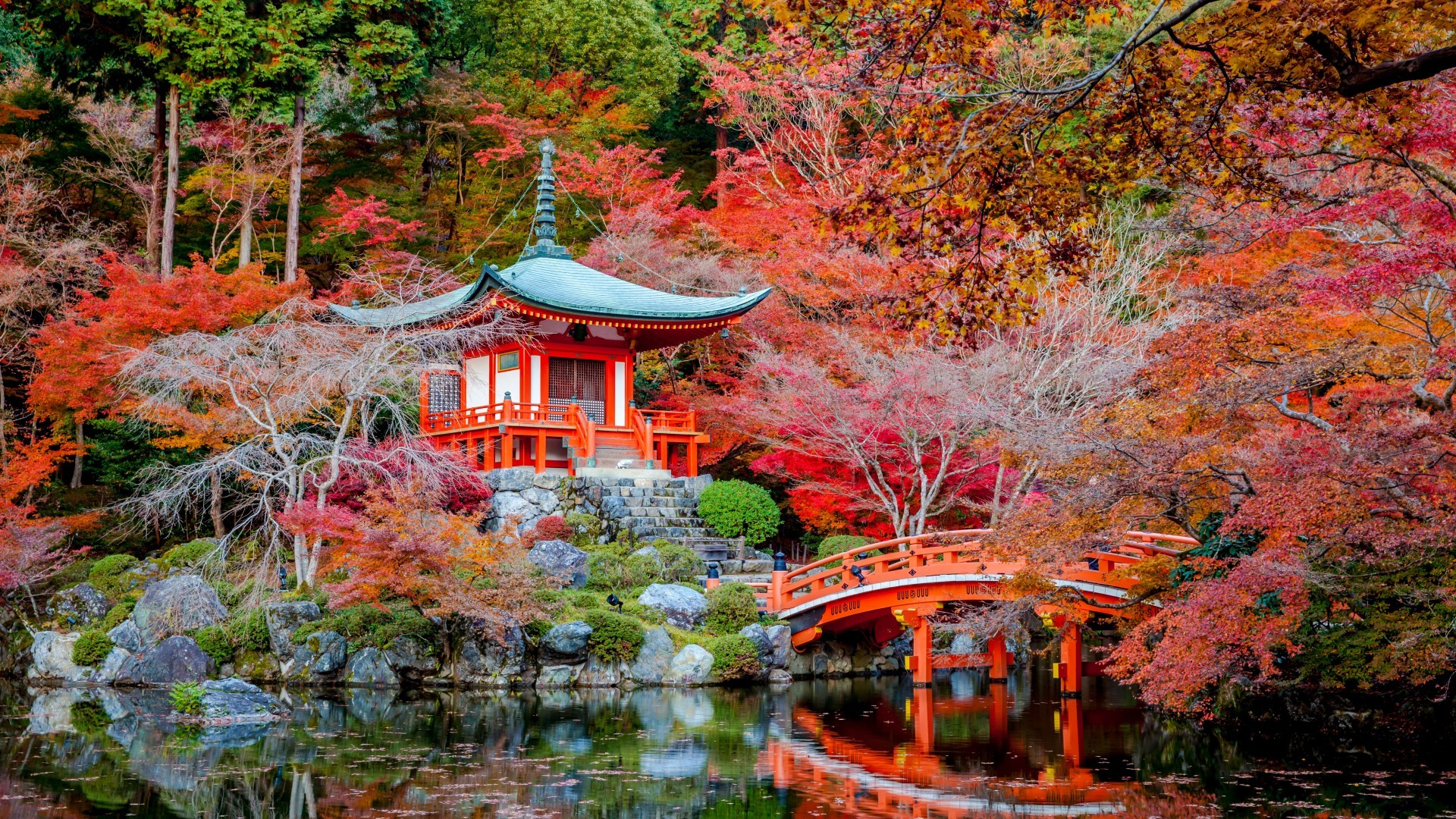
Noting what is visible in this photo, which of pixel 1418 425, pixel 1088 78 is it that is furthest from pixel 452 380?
pixel 1088 78

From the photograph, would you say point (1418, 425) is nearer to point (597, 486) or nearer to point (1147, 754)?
point (1147, 754)

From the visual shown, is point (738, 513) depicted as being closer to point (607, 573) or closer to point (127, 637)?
point (607, 573)

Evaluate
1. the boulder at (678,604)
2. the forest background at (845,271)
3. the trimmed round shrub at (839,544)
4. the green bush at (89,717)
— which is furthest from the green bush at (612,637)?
the green bush at (89,717)

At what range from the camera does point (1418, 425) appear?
9133mm

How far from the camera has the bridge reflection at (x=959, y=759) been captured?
8797 mm

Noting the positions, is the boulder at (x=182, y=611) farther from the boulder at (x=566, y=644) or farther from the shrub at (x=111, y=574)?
the boulder at (x=566, y=644)

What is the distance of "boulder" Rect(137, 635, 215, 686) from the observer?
50.3ft

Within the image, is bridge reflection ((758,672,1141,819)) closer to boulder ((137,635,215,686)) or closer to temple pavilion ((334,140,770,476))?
boulder ((137,635,215,686))

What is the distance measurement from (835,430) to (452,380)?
7.47 metres

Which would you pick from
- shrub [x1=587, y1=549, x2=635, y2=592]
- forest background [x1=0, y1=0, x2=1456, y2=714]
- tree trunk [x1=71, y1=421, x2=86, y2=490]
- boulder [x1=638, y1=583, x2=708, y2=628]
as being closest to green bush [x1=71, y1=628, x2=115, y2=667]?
forest background [x1=0, y1=0, x2=1456, y2=714]

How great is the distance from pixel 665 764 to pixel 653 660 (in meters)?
5.18

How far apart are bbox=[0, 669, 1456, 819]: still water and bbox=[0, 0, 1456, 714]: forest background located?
0.96 m

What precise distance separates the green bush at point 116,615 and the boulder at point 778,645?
8137 millimetres

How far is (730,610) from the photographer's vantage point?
52.0 feet
